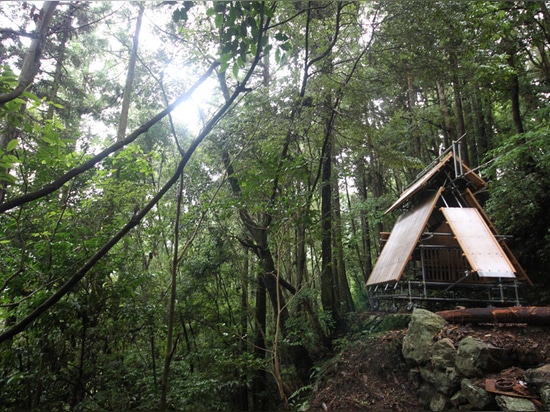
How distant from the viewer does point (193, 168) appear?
23.7ft

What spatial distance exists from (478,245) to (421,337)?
1.61 meters

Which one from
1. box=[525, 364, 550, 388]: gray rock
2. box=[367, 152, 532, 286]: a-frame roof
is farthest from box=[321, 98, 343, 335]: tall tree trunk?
box=[525, 364, 550, 388]: gray rock

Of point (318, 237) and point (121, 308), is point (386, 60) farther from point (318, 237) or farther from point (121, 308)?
point (121, 308)

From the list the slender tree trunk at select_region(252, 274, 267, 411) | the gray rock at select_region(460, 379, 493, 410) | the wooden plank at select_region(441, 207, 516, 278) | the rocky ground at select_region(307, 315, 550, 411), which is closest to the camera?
the gray rock at select_region(460, 379, 493, 410)

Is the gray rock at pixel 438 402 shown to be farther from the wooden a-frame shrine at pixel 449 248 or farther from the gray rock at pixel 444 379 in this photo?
the wooden a-frame shrine at pixel 449 248

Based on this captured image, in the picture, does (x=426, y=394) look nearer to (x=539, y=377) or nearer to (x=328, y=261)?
(x=539, y=377)

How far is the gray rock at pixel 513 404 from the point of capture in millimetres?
2609

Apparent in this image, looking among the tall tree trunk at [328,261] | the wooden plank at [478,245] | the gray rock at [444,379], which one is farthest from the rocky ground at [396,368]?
the tall tree trunk at [328,261]

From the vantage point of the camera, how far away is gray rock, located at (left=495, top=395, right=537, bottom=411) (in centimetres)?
261

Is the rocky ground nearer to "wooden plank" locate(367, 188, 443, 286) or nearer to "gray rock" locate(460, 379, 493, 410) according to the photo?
"gray rock" locate(460, 379, 493, 410)

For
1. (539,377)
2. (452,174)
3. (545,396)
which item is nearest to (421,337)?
(539,377)

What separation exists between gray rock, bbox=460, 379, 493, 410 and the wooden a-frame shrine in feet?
5.59

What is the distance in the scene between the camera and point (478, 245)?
4.66 m

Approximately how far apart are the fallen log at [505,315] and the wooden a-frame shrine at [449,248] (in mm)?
535
